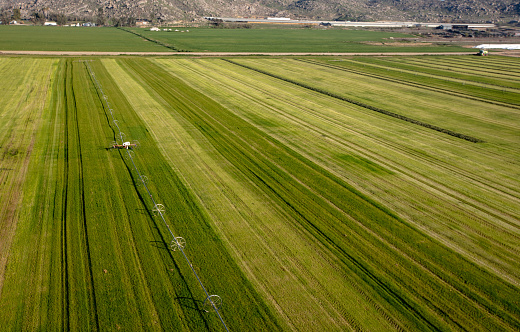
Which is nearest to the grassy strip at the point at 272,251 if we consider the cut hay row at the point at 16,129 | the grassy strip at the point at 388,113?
the cut hay row at the point at 16,129

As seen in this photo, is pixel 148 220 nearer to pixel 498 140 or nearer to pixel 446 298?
pixel 446 298

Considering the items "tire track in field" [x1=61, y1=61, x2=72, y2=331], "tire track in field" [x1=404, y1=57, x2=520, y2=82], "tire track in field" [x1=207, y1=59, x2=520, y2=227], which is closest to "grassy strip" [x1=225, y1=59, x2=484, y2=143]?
"tire track in field" [x1=207, y1=59, x2=520, y2=227]

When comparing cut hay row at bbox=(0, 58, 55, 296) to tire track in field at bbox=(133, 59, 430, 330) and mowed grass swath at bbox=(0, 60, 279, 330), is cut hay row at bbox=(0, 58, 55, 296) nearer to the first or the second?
mowed grass swath at bbox=(0, 60, 279, 330)

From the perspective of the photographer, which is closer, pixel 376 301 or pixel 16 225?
pixel 376 301

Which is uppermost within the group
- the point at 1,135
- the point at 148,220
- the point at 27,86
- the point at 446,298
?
the point at 27,86

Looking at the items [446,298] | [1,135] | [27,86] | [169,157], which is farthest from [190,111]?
[446,298]

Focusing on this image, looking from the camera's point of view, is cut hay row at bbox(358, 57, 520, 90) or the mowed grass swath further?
cut hay row at bbox(358, 57, 520, 90)
